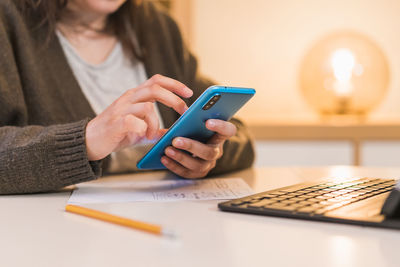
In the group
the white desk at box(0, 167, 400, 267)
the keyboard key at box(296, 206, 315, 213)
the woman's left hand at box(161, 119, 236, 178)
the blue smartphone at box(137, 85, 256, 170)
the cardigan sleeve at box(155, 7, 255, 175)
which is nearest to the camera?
the white desk at box(0, 167, 400, 267)

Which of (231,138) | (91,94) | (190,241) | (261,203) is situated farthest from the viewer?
(91,94)

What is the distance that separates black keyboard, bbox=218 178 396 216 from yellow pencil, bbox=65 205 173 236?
12 cm

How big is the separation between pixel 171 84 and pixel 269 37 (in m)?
1.50

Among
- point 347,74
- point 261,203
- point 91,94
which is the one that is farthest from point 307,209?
point 347,74

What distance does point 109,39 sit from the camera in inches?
47.7

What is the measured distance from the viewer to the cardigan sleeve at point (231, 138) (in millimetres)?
969

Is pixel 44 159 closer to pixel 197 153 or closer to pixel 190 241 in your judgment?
pixel 197 153

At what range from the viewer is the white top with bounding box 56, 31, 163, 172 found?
106 cm

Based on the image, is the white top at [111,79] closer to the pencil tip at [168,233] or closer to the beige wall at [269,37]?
the pencil tip at [168,233]

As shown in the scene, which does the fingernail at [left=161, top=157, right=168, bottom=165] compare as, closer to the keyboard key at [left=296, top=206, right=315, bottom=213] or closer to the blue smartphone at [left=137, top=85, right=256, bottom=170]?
the blue smartphone at [left=137, top=85, right=256, bottom=170]

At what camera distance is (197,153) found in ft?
2.60

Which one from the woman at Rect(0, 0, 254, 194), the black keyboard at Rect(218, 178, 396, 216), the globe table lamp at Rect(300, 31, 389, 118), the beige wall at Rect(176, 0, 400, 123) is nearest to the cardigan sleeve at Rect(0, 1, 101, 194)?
the woman at Rect(0, 0, 254, 194)

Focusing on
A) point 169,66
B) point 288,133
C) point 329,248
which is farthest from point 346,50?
point 329,248

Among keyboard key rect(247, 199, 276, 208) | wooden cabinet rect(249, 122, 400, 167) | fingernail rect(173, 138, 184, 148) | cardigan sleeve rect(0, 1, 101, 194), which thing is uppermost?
keyboard key rect(247, 199, 276, 208)
